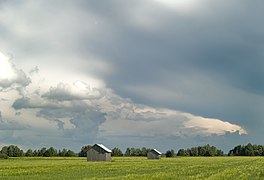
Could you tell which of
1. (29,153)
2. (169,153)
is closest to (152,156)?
(169,153)

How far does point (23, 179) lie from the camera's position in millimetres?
38594

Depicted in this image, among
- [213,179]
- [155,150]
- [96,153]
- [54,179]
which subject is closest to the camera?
[213,179]

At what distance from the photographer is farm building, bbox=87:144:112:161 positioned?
112 meters

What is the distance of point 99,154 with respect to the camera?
113 metres

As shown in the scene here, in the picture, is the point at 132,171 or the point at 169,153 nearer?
the point at 132,171

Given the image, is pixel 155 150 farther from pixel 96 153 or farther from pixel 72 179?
pixel 72 179

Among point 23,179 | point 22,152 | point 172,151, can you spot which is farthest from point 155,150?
point 23,179

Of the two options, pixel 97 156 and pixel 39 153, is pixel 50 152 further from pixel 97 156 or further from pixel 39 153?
pixel 97 156

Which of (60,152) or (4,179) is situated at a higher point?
(60,152)

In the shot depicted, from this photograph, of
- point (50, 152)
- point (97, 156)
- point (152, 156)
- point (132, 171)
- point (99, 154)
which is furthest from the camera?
point (50, 152)

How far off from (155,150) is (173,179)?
112 metres

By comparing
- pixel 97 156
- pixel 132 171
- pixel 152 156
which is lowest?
pixel 132 171

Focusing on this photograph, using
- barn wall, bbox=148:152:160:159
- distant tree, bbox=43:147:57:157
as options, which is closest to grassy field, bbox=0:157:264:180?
barn wall, bbox=148:152:160:159

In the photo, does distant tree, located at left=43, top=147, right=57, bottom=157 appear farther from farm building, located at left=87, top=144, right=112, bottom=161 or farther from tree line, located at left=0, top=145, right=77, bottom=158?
farm building, located at left=87, top=144, right=112, bottom=161
